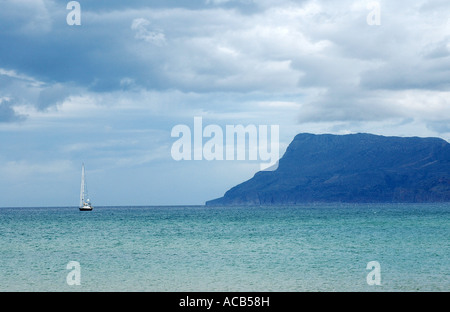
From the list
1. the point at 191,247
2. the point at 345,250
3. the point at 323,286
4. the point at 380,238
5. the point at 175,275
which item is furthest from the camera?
the point at 380,238

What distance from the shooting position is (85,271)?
135 feet

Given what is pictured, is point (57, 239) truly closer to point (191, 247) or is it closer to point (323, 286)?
point (191, 247)

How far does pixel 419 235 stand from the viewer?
2825 inches

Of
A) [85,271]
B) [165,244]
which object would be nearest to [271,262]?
[85,271]
